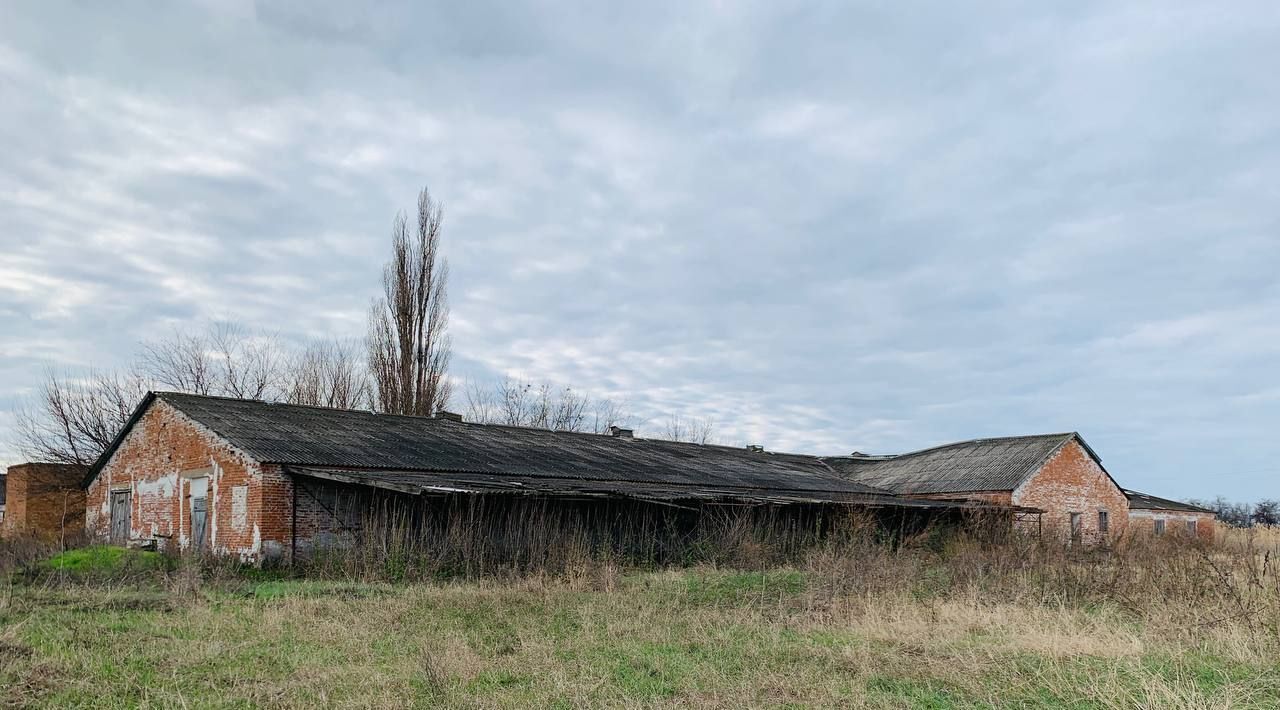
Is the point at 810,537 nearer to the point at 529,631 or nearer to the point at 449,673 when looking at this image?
the point at 529,631

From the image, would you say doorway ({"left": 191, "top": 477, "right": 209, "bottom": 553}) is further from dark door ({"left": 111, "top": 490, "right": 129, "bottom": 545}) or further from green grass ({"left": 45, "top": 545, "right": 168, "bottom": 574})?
dark door ({"left": 111, "top": 490, "right": 129, "bottom": 545})

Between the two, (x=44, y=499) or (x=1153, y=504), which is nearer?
(x=44, y=499)

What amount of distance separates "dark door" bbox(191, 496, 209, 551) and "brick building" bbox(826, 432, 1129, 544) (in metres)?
22.6

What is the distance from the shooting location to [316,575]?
1627 cm

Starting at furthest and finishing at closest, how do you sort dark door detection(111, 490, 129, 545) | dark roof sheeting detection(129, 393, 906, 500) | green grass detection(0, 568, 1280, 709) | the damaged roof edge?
dark door detection(111, 490, 129, 545) → dark roof sheeting detection(129, 393, 906, 500) → the damaged roof edge → green grass detection(0, 568, 1280, 709)

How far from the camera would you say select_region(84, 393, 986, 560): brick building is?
698 inches

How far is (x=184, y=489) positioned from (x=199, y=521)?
1028 millimetres

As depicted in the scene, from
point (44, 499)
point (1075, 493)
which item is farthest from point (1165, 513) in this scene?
point (44, 499)

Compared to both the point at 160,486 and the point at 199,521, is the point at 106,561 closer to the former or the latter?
the point at 199,521

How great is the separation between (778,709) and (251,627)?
6.13 metres

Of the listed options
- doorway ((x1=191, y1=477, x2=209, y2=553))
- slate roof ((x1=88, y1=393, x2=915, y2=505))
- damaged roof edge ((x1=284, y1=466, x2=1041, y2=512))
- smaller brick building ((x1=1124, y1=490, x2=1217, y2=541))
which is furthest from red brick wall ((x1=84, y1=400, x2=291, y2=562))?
smaller brick building ((x1=1124, y1=490, x2=1217, y2=541))

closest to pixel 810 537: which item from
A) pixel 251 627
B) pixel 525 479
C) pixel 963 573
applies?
pixel 525 479

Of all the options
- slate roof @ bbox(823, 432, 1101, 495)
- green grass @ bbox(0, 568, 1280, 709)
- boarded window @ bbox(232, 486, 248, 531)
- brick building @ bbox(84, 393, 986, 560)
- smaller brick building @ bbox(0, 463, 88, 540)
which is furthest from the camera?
slate roof @ bbox(823, 432, 1101, 495)

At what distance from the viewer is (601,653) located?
860cm
